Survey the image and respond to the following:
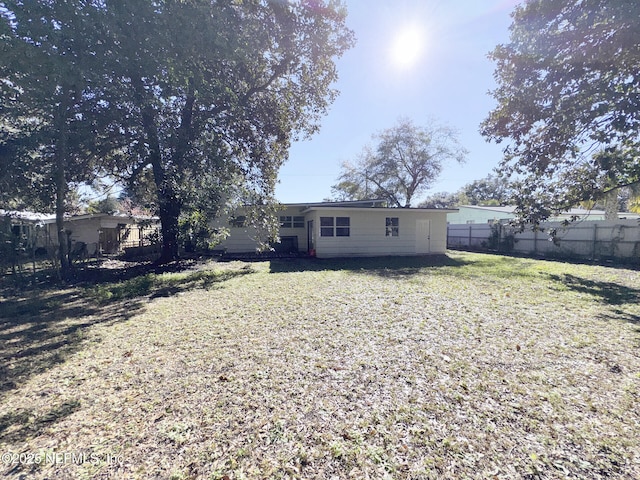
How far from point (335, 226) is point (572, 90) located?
9328mm

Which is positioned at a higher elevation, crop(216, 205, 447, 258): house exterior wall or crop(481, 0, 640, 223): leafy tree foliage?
crop(481, 0, 640, 223): leafy tree foliage

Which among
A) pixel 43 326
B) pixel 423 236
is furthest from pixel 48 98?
pixel 423 236

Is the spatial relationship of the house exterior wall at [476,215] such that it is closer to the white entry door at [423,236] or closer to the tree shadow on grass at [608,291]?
the white entry door at [423,236]

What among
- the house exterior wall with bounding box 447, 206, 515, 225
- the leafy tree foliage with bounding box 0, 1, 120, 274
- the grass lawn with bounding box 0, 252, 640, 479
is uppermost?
the leafy tree foliage with bounding box 0, 1, 120, 274

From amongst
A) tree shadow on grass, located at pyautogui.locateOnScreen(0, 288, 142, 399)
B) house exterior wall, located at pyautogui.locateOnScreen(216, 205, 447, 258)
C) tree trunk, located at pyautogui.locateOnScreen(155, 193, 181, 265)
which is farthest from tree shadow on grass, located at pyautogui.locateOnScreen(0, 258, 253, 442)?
house exterior wall, located at pyautogui.locateOnScreen(216, 205, 447, 258)

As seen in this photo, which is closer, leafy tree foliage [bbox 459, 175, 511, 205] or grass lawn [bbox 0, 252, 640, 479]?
grass lawn [bbox 0, 252, 640, 479]

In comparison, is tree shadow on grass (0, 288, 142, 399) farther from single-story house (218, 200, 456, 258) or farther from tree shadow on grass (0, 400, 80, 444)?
single-story house (218, 200, 456, 258)

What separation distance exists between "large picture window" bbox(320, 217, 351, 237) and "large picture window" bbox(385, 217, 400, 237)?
203cm

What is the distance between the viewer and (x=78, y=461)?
2037mm

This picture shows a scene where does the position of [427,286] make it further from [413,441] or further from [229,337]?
[413,441]

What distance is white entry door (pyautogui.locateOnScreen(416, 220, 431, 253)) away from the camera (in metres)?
15.1

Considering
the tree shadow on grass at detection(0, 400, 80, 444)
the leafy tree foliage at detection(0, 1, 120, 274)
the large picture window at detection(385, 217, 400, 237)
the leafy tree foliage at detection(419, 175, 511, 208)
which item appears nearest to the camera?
the tree shadow on grass at detection(0, 400, 80, 444)

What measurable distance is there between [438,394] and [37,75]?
9105mm

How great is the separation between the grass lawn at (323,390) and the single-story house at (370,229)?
811 centimetres
